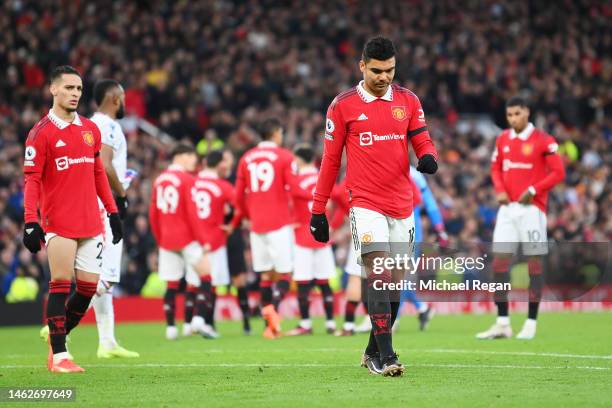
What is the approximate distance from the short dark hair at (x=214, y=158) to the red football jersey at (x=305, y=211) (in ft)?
4.82

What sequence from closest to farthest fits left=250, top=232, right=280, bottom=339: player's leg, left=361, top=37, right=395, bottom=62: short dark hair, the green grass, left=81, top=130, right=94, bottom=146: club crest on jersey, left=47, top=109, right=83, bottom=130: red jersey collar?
the green grass → left=361, top=37, right=395, bottom=62: short dark hair → left=47, top=109, right=83, bottom=130: red jersey collar → left=81, top=130, right=94, bottom=146: club crest on jersey → left=250, top=232, right=280, bottom=339: player's leg

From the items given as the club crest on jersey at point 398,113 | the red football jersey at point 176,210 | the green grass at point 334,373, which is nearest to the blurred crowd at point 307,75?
the red football jersey at point 176,210

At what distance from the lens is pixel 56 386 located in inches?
333

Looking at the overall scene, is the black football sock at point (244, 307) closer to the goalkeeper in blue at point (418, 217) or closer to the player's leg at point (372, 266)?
the goalkeeper in blue at point (418, 217)

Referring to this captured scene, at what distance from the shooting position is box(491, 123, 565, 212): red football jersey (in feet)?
43.9

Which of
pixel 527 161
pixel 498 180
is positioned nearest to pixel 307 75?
pixel 498 180

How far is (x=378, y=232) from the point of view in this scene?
28.6 feet

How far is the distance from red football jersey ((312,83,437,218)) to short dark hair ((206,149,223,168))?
729 centimetres

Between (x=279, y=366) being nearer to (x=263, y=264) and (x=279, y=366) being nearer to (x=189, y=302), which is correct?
(x=263, y=264)

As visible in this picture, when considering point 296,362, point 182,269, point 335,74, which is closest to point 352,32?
point 335,74

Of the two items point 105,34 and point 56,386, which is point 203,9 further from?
point 56,386

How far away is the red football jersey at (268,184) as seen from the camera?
14852 mm

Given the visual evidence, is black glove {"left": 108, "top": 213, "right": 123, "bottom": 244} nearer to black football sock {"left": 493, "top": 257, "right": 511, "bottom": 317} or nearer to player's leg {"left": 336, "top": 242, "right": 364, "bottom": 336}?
player's leg {"left": 336, "top": 242, "right": 364, "bottom": 336}

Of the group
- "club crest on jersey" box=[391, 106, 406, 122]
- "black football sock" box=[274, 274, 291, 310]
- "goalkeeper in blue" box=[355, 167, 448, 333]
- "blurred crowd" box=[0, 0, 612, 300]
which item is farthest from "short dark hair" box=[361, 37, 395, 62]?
"blurred crowd" box=[0, 0, 612, 300]
